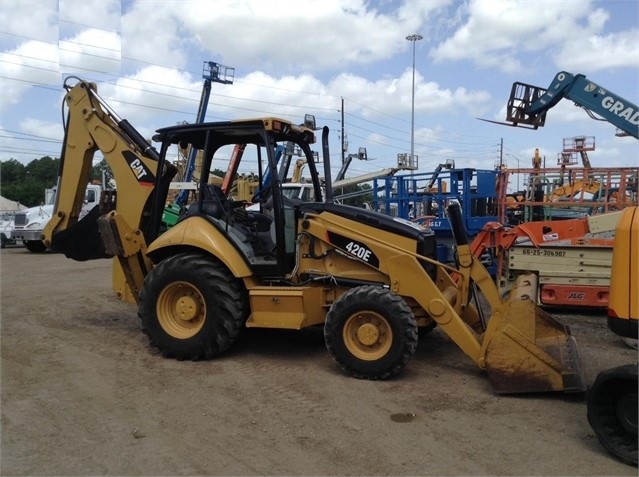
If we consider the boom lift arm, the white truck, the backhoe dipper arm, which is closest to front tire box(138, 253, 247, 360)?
the backhoe dipper arm

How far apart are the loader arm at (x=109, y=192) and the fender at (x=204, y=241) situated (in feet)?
1.59

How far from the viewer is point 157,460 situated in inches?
149

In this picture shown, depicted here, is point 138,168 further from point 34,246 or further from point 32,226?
point 34,246

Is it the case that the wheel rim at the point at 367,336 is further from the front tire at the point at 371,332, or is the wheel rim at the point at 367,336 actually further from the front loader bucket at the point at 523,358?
the front loader bucket at the point at 523,358

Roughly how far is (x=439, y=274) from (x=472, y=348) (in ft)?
3.27

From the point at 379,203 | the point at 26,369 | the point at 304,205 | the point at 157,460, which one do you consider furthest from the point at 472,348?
the point at 379,203

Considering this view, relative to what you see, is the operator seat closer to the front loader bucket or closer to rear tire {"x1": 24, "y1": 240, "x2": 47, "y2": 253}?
the front loader bucket

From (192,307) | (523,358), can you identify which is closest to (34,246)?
(192,307)

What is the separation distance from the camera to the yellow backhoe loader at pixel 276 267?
5.25m

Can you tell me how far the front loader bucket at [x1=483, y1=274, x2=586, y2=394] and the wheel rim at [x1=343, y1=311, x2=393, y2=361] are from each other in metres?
0.89

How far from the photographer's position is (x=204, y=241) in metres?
6.01

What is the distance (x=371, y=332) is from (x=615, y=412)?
2.16 meters

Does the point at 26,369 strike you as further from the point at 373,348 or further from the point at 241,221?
the point at 373,348

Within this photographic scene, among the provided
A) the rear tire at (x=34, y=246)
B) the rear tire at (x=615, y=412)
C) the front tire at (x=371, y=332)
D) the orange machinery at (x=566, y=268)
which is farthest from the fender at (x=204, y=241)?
the rear tire at (x=34, y=246)
